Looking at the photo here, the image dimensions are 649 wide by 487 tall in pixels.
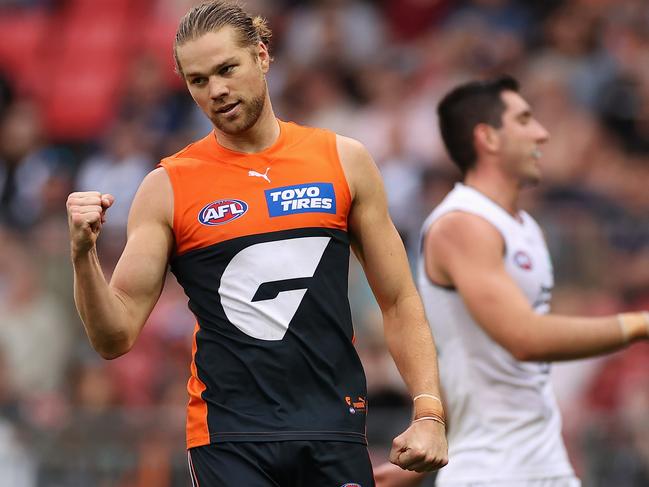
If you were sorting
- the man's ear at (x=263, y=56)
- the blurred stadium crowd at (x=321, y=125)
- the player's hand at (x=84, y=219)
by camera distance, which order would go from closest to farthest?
the player's hand at (x=84, y=219) → the man's ear at (x=263, y=56) → the blurred stadium crowd at (x=321, y=125)

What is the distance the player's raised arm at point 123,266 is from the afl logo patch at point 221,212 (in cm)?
13

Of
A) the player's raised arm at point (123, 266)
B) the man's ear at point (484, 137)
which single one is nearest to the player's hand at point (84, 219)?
the player's raised arm at point (123, 266)

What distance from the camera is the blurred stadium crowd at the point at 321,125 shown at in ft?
32.9

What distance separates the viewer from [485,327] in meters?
6.15

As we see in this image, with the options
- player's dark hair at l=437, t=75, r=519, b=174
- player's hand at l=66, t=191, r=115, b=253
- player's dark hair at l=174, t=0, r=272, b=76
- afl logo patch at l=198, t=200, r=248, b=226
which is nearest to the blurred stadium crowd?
player's dark hair at l=437, t=75, r=519, b=174

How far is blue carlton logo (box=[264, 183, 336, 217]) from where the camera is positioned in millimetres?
4906

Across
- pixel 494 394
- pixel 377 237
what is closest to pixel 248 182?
pixel 377 237

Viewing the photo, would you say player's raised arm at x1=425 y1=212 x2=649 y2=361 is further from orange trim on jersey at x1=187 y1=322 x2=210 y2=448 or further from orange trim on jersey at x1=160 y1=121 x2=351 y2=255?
orange trim on jersey at x1=187 y1=322 x2=210 y2=448

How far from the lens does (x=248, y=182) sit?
4977 mm

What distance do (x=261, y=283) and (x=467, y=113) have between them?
7.89ft

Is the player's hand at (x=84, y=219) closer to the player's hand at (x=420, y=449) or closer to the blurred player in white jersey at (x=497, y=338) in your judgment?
the player's hand at (x=420, y=449)

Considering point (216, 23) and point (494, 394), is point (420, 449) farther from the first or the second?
point (494, 394)

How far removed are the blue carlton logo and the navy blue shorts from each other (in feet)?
2.68

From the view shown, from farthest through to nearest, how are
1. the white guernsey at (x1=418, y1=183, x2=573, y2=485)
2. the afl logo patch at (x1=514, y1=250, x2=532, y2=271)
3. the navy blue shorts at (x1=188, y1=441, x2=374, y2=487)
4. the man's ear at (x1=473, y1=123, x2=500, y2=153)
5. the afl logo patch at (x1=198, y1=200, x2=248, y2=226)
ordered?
the man's ear at (x1=473, y1=123, x2=500, y2=153), the afl logo patch at (x1=514, y1=250, x2=532, y2=271), the white guernsey at (x1=418, y1=183, x2=573, y2=485), the afl logo patch at (x1=198, y1=200, x2=248, y2=226), the navy blue shorts at (x1=188, y1=441, x2=374, y2=487)
